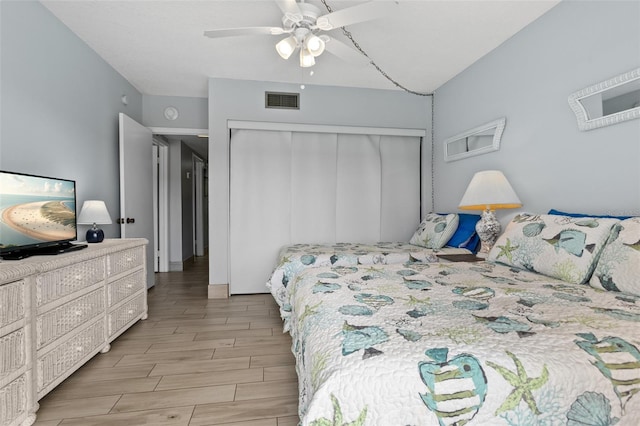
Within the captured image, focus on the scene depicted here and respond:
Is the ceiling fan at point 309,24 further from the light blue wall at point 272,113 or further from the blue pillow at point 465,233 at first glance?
the blue pillow at point 465,233

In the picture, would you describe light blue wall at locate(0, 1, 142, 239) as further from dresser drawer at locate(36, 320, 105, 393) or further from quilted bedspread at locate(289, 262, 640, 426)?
quilted bedspread at locate(289, 262, 640, 426)

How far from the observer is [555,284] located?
5.18 ft

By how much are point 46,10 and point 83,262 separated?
1888mm

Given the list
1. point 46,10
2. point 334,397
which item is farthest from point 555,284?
point 46,10

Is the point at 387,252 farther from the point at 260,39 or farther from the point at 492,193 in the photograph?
the point at 260,39

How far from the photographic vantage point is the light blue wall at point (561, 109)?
74.5 inches

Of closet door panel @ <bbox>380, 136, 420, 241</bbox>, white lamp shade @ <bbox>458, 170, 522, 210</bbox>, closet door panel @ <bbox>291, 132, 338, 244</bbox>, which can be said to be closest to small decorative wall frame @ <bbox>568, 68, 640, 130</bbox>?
white lamp shade @ <bbox>458, 170, 522, 210</bbox>

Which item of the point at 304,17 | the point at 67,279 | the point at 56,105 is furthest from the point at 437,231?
the point at 56,105

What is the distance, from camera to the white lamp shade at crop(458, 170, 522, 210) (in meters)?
2.49

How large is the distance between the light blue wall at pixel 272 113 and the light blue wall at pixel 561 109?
951mm

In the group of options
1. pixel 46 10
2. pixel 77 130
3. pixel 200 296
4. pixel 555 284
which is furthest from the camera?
pixel 200 296

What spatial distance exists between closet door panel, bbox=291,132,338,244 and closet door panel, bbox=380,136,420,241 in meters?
0.65

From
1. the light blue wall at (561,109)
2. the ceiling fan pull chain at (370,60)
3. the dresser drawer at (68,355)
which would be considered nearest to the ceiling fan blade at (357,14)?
the ceiling fan pull chain at (370,60)

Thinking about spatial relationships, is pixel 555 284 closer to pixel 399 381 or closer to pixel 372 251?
pixel 399 381
